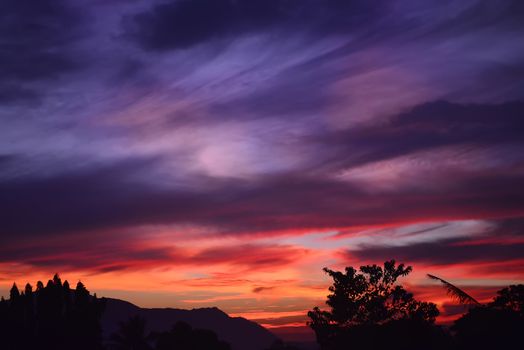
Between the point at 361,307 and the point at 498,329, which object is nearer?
the point at 498,329

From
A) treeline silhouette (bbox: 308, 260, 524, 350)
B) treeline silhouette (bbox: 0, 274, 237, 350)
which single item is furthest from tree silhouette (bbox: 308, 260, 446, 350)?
treeline silhouette (bbox: 0, 274, 237, 350)

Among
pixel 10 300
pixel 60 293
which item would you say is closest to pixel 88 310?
pixel 60 293

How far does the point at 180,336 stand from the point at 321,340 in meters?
58.4

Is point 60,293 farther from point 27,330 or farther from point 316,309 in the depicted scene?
point 316,309

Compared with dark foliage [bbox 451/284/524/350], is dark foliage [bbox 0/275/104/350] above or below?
above

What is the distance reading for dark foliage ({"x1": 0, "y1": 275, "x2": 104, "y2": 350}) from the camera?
75.8 metres

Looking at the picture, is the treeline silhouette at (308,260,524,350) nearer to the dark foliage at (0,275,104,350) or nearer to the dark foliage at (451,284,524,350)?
the dark foliage at (451,284,524,350)

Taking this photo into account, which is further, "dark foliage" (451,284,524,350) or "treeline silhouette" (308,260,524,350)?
"treeline silhouette" (308,260,524,350)

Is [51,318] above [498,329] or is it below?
above

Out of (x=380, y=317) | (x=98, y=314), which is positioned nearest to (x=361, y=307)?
(x=380, y=317)

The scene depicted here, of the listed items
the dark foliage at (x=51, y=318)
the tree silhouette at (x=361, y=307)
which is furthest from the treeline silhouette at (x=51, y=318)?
the tree silhouette at (x=361, y=307)

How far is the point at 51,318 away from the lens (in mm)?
78562

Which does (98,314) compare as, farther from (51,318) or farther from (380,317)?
(380,317)

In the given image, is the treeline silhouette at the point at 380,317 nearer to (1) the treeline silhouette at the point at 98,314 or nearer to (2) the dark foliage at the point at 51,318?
(1) the treeline silhouette at the point at 98,314
